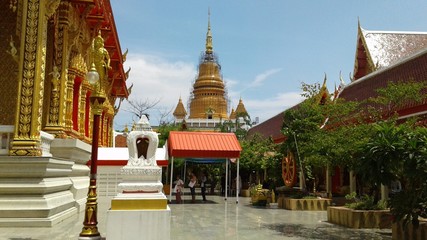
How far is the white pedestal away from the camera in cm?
690

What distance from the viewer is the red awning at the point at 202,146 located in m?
17.5

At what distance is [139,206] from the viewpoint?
23.1 feet

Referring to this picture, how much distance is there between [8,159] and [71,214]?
2941 millimetres

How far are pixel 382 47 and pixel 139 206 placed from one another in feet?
74.5

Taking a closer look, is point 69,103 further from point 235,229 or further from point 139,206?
point 139,206

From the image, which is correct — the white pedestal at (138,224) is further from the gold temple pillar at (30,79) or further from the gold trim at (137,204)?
the gold temple pillar at (30,79)

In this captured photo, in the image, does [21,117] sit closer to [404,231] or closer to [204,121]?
[404,231]

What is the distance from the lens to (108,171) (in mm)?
18312

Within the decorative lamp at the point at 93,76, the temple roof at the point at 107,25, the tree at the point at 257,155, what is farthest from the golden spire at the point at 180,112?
the decorative lamp at the point at 93,76

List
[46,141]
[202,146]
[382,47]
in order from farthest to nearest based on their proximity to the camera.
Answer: [382,47], [202,146], [46,141]

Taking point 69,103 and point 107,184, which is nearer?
point 69,103

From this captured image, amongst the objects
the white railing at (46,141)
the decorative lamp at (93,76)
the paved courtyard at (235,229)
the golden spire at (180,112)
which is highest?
the golden spire at (180,112)

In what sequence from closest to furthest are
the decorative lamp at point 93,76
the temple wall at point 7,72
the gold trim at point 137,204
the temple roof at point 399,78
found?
the gold trim at point 137,204 < the decorative lamp at point 93,76 < the temple wall at point 7,72 < the temple roof at point 399,78

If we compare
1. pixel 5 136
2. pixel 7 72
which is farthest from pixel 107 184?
pixel 5 136
